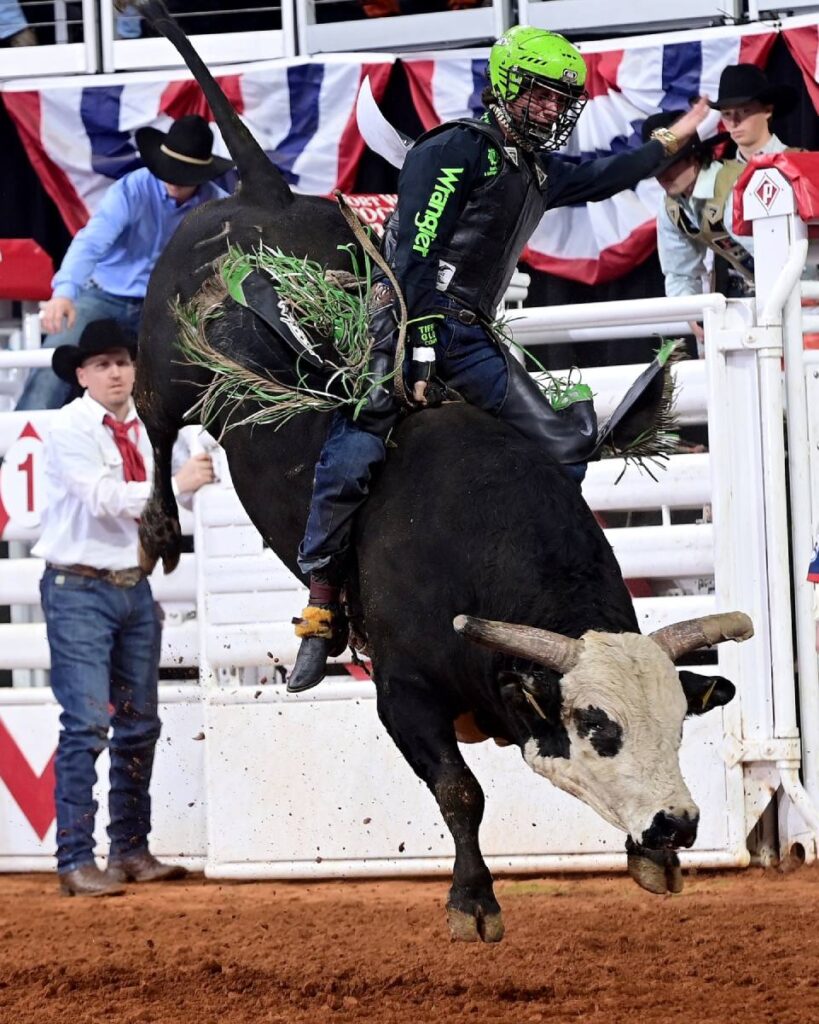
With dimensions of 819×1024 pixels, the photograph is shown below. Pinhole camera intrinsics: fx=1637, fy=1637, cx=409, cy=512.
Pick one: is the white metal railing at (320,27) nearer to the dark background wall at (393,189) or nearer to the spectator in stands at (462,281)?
the dark background wall at (393,189)

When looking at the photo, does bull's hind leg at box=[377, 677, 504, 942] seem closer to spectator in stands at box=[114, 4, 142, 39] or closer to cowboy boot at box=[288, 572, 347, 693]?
cowboy boot at box=[288, 572, 347, 693]

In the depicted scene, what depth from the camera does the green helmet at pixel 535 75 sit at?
476cm

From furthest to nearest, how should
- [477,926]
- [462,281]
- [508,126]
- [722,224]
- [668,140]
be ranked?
[722,224]
[668,140]
[462,281]
[508,126]
[477,926]

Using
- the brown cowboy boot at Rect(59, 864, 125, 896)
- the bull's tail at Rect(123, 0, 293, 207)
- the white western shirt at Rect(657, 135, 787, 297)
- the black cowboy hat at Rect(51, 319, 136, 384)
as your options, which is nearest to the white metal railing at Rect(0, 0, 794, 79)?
the white western shirt at Rect(657, 135, 787, 297)

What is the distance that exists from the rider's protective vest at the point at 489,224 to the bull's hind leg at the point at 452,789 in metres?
1.25

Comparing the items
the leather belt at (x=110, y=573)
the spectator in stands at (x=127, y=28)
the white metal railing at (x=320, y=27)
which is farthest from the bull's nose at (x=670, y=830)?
the spectator in stands at (x=127, y=28)

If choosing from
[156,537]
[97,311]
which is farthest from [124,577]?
[97,311]

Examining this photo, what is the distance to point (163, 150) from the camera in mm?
8305

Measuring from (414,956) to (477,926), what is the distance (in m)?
1.45

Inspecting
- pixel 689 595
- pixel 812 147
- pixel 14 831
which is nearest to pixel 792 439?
pixel 689 595

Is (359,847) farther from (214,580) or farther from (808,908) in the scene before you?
(808,908)

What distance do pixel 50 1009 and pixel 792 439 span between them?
368 cm

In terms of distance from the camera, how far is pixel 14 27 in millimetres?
11133

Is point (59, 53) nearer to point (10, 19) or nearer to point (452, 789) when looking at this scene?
point (10, 19)
